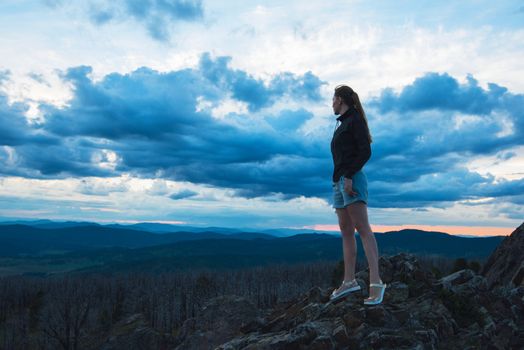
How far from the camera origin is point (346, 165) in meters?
11.0

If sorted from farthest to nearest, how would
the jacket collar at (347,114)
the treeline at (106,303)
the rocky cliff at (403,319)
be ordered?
the treeline at (106,303) → the jacket collar at (347,114) → the rocky cliff at (403,319)

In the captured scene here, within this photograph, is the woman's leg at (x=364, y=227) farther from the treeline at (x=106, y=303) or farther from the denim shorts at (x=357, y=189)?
the treeline at (x=106, y=303)

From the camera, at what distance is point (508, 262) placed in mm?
27656

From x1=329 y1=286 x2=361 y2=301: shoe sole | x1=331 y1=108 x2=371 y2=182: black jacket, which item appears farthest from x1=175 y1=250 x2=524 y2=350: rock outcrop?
x1=331 y1=108 x2=371 y2=182: black jacket

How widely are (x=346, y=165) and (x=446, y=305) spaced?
545 centimetres

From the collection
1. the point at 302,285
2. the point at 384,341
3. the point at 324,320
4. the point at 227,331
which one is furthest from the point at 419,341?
the point at 302,285

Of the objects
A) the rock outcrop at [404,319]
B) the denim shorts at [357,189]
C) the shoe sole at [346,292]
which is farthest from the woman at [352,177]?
the rock outcrop at [404,319]

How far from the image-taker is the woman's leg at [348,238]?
1168cm

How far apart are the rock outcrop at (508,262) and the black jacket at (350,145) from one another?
15171 mm

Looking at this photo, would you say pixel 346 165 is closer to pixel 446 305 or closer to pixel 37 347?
pixel 446 305

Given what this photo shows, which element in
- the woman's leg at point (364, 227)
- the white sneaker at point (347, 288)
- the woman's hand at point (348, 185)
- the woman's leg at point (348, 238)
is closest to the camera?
the woman's hand at point (348, 185)

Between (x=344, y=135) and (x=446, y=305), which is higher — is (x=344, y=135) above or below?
above

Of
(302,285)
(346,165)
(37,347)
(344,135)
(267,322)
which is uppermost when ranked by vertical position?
(344,135)

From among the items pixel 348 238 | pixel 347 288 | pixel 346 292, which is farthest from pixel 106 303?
pixel 348 238
